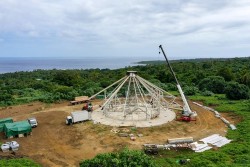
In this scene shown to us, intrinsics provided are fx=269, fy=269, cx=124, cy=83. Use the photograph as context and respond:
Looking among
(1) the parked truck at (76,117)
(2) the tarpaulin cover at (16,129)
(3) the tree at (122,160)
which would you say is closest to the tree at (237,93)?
(1) the parked truck at (76,117)

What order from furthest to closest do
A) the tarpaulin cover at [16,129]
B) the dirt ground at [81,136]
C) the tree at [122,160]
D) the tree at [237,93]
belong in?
the tree at [237,93]
the tarpaulin cover at [16,129]
the dirt ground at [81,136]
the tree at [122,160]

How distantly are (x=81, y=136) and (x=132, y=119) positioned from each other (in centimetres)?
731

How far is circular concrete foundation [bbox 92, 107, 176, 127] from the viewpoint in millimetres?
31625

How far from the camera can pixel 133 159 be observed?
1602 cm

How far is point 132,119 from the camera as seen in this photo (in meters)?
32.8

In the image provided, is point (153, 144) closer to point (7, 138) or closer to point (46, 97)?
point (7, 138)

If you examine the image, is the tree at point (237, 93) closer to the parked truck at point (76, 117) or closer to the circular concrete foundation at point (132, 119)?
the circular concrete foundation at point (132, 119)

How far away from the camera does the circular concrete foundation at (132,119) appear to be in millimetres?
31625

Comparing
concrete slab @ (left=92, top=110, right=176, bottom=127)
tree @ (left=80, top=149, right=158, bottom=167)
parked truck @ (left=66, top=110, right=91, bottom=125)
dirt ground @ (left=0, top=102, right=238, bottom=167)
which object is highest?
tree @ (left=80, top=149, right=158, bottom=167)

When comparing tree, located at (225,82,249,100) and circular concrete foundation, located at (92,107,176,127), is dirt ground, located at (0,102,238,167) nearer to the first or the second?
circular concrete foundation, located at (92,107,176,127)

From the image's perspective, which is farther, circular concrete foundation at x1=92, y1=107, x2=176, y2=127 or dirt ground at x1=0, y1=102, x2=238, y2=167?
circular concrete foundation at x1=92, y1=107, x2=176, y2=127

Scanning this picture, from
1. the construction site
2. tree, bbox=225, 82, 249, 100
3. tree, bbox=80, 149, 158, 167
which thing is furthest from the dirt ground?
tree, bbox=225, 82, 249, 100

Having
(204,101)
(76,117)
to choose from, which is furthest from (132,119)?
(204,101)

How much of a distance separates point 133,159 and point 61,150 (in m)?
10.8
